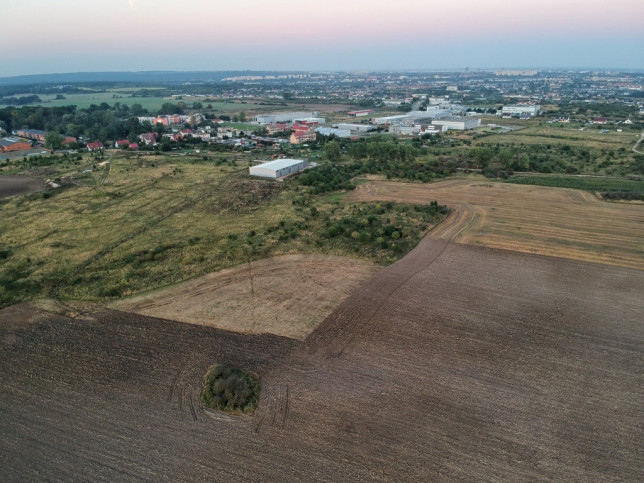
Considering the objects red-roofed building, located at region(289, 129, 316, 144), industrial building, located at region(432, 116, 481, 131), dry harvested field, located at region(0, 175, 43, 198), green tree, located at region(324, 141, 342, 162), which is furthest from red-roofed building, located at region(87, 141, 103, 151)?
industrial building, located at region(432, 116, 481, 131)

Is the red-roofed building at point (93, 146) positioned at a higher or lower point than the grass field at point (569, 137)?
lower

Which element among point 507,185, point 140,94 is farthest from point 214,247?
point 140,94

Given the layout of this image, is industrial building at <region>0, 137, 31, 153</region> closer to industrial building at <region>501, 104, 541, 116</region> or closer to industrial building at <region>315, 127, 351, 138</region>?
industrial building at <region>315, 127, 351, 138</region>

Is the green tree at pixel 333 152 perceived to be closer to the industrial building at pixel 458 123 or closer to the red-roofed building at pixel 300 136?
the red-roofed building at pixel 300 136

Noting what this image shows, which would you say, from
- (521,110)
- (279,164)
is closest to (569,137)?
(521,110)

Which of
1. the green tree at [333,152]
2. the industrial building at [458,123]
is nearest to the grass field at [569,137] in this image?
the industrial building at [458,123]

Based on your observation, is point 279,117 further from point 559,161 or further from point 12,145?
point 559,161
